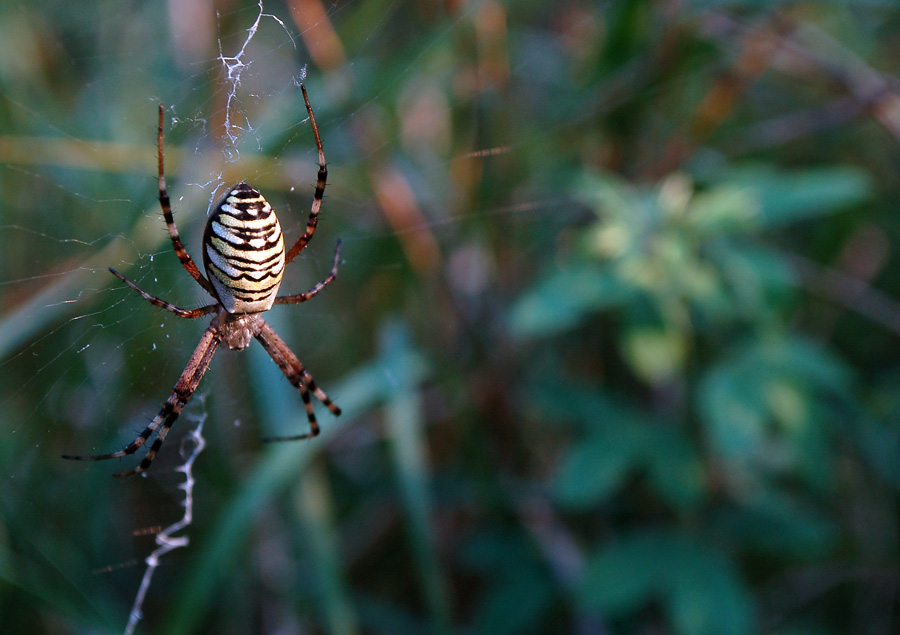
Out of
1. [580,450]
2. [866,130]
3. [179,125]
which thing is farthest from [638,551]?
[866,130]

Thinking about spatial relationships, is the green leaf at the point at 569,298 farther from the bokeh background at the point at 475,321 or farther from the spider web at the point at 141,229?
A: the spider web at the point at 141,229

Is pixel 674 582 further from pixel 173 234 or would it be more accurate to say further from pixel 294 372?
pixel 173 234

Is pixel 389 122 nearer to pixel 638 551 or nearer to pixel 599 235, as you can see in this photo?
pixel 599 235

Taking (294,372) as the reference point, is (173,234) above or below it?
above

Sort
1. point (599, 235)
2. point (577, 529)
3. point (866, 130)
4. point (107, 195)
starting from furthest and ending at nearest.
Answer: point (866, 130) → point (577, 529) → point (107, 195) → point (599, 235)

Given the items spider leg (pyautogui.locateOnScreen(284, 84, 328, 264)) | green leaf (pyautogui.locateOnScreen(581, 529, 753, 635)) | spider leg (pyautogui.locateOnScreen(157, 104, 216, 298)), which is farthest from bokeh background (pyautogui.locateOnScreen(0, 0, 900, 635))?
spider leg (pyautogui.locateOnScreen(284, 84, 328, 264))

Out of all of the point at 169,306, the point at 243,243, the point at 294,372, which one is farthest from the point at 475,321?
the point at 243,243

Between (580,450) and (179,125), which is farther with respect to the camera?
(580,450)

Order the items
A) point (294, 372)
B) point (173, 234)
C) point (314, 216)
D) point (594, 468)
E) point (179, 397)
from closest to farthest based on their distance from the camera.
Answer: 1. point (173, 234)
2. point (314, 216)
3. point (179, 397)
4. point (594, 468)
5. point (294, 372)

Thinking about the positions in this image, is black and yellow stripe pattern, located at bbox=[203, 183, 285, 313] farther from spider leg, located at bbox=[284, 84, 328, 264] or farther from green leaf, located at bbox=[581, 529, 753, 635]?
green leaf, located at bbox=[581, 529, 753, 635]
